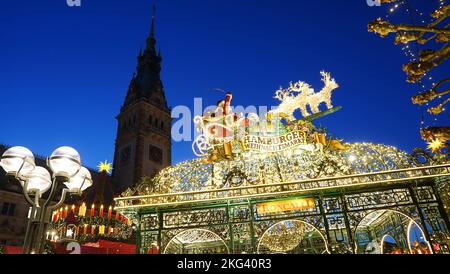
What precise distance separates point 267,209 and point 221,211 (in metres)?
1.53

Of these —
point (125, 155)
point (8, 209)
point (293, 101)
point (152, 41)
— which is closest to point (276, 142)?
point (293, 101)

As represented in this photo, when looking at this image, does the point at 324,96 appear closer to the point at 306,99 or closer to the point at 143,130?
the point at 306,99

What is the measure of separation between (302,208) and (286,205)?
0.49 metres

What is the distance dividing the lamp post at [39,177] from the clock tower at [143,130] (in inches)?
1626

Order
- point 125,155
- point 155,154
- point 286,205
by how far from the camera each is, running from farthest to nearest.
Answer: point 155,154 < point 125,155 < point 286,205

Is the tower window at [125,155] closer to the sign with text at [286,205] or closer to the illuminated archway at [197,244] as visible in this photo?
the illuminated archway at [197,244]

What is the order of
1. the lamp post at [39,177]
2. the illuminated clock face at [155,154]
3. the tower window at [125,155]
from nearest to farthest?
1. the lamp post at [39,177]
2. the tower window at [125,155]
3. the illuminated clock face at [155,154]

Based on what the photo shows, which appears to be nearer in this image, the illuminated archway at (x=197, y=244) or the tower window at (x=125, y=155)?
the illuminated archway at (x=197, y=244)

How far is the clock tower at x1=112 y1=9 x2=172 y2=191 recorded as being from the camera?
166 ft

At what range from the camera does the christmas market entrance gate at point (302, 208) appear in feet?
27.8

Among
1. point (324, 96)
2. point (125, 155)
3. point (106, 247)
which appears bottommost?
point (106, 247)

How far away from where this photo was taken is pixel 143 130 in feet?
176

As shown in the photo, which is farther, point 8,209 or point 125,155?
point 125,155

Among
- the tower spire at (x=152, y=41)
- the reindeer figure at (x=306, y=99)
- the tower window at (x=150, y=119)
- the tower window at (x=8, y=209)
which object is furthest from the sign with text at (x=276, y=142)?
the tower spire at (x=152, y=41)
